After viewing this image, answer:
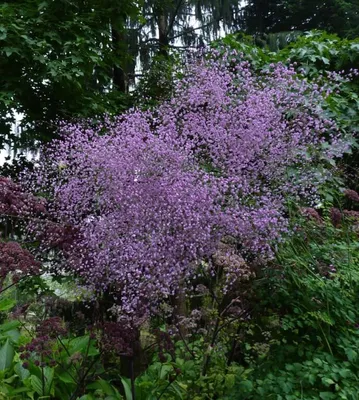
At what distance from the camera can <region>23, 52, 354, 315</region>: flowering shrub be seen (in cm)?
304

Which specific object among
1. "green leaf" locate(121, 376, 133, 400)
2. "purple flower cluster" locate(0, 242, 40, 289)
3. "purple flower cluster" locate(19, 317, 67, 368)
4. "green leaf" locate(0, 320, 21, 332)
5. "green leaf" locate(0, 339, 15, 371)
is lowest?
"green leaf" locate(121, 376, 133, 400)

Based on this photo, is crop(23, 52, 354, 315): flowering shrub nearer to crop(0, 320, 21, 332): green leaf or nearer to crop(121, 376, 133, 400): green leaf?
crop(121, 376, 133, 400): green leaf

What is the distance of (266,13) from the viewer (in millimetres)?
15008

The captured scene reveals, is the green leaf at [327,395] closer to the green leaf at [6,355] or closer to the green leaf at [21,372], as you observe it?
the green leaf at [21,372]

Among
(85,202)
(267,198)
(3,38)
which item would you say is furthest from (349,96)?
(3,38)

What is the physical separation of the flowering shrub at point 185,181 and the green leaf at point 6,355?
86cm

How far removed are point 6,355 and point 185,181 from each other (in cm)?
188

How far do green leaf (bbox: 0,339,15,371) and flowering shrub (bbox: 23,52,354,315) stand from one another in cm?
86

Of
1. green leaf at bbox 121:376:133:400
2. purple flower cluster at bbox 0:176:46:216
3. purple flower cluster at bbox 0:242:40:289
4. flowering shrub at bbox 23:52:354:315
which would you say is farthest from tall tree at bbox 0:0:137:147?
green leaf at bbox 121:376:133:400

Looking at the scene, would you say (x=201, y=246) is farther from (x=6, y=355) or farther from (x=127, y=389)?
(x=6, y=355)

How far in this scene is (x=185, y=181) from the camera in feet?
10.2

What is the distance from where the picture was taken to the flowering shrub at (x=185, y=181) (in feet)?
9.98

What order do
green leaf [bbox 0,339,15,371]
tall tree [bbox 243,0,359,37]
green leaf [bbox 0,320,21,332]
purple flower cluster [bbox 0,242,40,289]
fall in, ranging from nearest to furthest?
purple flower cluster [bbox 0,242,40,289] → green leaf [bbox 0,339,15,371] → green leaf [bbox 0,320,21,332] → tall tree [bbox 243,0,359,37]

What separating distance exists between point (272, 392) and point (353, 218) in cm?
144
